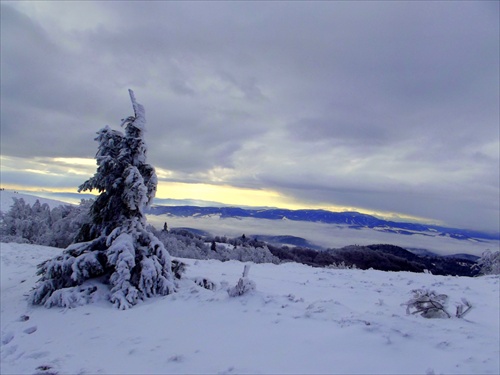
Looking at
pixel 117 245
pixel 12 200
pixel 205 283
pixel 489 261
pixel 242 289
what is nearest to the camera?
pixel 242 289

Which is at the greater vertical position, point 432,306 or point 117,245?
point 117,245

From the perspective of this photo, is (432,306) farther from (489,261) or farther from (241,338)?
(489,261)

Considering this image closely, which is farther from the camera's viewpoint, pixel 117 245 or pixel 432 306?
pixel 117 245

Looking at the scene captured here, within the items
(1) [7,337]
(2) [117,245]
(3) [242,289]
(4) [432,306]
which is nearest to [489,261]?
(4) [432,306]

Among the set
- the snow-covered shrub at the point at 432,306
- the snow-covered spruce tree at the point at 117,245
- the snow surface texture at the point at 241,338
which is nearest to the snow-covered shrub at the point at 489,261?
the snow surface texture at the point at 241,338

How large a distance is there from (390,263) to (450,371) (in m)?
87.0

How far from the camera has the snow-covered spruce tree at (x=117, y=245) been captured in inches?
352

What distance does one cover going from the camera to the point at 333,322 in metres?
6.24

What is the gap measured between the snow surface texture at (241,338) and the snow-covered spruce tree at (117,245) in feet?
1.64

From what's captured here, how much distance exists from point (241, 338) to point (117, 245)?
4980 mm

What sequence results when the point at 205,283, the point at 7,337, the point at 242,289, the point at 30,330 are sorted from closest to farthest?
the point at 7,337
the point at 30,330
the point at 242,289
the point at 205,283

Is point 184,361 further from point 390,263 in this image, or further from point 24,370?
point 390,263

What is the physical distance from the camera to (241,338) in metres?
5.83

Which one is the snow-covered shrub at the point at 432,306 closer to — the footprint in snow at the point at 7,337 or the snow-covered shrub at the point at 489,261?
the footprint in snow at the point at 7,337
